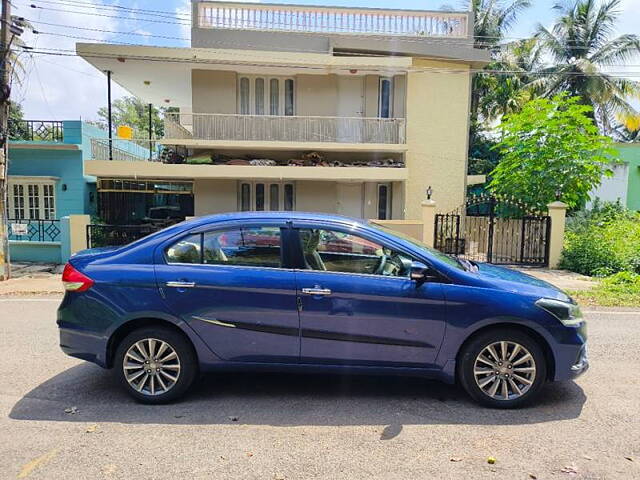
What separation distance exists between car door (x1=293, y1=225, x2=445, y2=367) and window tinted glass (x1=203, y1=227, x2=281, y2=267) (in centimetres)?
36

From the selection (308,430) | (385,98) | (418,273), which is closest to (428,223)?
(385,98)

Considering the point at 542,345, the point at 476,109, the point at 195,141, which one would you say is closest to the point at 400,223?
the point at 195,141

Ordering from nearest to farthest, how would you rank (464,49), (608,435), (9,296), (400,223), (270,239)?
(608,435), (270,239), (9,296), (400,223), (464,49)

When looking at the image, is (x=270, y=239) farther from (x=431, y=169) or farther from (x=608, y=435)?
(x=431, y=169)

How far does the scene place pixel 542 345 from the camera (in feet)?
12.7

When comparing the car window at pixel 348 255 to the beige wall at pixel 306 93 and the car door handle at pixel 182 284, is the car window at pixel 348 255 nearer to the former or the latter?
the car door handle at pixel 182 284

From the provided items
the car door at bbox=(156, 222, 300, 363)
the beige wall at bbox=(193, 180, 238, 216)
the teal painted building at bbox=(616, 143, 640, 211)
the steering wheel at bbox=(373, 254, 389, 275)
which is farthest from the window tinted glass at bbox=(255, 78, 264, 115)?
the teal painted building at bbox=(616, 143, 640, 211)

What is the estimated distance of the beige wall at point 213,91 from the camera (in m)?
16.2

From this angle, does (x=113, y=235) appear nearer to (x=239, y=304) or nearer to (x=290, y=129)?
(x=290, y=129)

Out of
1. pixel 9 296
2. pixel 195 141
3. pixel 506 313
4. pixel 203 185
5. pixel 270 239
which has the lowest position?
pixel 9 296

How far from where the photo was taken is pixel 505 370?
3.83 metres

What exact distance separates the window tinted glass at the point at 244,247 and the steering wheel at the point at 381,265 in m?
0.87

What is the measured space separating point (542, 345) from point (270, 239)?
99.8 inches

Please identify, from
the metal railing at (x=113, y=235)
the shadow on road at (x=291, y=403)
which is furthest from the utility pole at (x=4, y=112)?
the shadow on road at (x=291, y=403)
